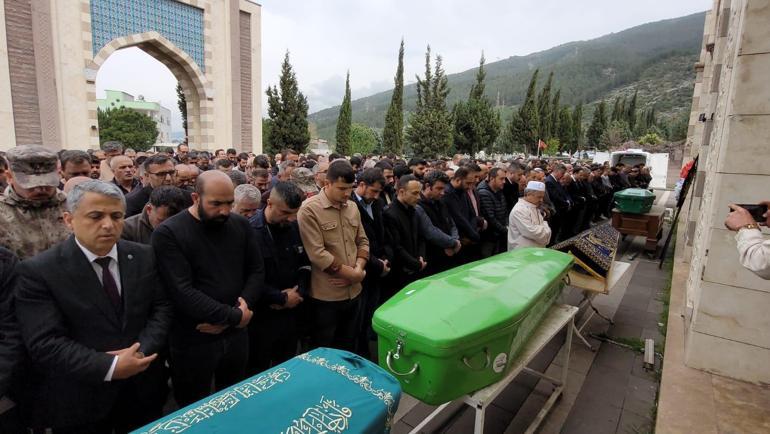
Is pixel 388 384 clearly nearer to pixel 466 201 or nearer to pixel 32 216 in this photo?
pixel 32 216

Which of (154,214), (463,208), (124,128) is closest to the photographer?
(154,214)

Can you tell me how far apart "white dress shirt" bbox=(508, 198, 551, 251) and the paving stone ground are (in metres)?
1.05

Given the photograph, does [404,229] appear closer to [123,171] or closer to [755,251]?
[755,251]

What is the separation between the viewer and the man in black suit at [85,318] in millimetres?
1644

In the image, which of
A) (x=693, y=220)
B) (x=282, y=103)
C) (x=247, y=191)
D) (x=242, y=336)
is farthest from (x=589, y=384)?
(x=282, y=103)

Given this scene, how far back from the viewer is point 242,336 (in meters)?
→ 2.42

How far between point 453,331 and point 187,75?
17654mm

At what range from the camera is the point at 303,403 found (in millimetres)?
1436

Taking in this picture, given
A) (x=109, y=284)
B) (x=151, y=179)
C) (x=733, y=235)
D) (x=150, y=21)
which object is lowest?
(x=109, y=284)

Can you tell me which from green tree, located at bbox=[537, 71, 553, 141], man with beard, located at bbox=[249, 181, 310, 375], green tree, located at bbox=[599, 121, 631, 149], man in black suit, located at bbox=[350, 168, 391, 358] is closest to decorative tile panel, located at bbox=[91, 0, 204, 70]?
man in black suit, located at bbox=[350, 168, 391, 358]

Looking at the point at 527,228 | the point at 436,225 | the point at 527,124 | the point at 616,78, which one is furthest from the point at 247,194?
the point at 616,78

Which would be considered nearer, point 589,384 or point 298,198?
point 298,198

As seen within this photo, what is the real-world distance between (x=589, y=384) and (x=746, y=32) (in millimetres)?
2937

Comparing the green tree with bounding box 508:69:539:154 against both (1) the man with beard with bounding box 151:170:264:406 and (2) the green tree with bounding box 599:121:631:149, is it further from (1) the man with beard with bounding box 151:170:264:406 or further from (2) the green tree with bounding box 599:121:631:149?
(1) the man with beard with bounding box 151:170:264:406
